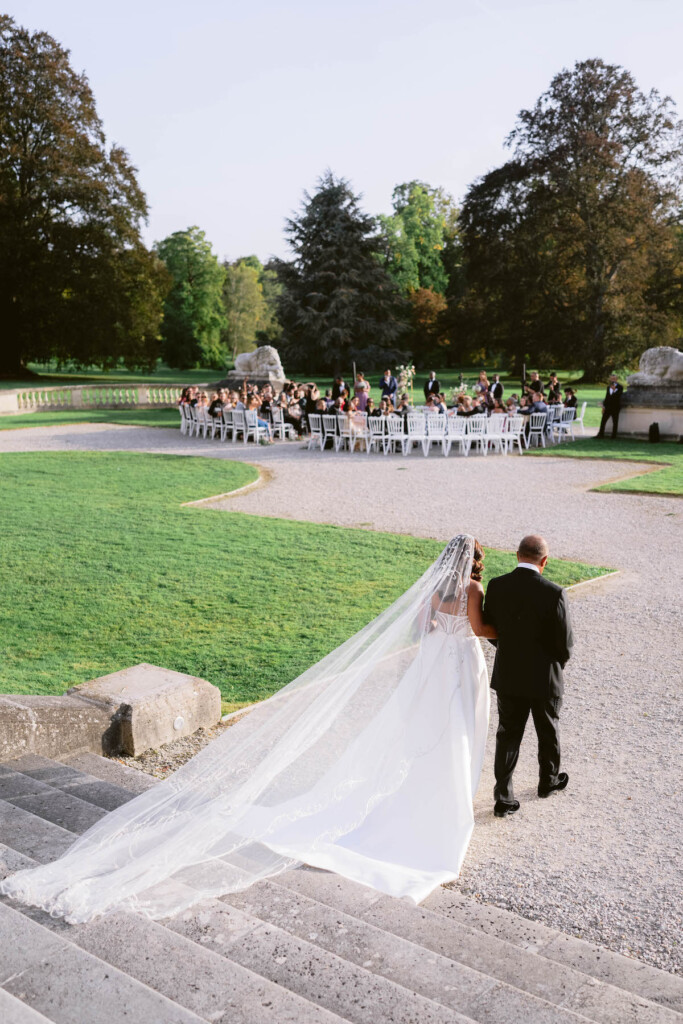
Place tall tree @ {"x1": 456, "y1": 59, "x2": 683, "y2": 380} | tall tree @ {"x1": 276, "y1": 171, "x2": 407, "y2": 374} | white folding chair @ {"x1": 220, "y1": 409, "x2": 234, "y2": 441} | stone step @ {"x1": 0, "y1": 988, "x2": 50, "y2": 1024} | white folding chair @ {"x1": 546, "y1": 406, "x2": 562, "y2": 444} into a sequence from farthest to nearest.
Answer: tall tree @ {"x1": 276, "y1": 171, "x2": 407, "y2": 374}, tall tree @ {"x1": 456, "y1": 59, "x2": 683, "y2": 380}, white folding chair @ {"x1": 220, "y1": 409, "x2": 234, "y2": 441}, white folding chair @ {"x1": 546, "y1": 406, "x2": 562, "y2": 444}, stone step @ {"x1": 0, "y1": 988, "x2": 50, "y2": 1024}

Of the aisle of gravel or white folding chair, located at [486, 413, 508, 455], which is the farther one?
white folding chair, located at [486, 413, 508, 455]

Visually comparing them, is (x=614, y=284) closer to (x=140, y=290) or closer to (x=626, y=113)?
(x=626, y=113)

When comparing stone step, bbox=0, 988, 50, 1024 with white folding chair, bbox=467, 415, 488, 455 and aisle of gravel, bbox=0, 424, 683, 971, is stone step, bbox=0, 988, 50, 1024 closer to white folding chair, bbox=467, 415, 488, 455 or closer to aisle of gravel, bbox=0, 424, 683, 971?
aisle of gravel, bbox=0, 424, 683, 971

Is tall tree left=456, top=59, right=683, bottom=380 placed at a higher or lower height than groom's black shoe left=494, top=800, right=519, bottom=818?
higher

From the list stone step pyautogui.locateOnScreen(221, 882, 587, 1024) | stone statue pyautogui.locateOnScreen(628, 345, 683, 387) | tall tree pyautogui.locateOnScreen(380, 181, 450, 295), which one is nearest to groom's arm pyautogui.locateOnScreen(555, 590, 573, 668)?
stone step pyautogui.locateOnScreen(221, 882, 587, 1024)

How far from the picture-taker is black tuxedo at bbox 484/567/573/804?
4797 millimetres

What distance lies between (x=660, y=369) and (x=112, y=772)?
21342 millimetres

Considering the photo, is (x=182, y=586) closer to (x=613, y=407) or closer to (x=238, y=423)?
(x=238, y=423)

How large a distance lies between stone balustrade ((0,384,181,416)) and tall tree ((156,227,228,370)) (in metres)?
36.7

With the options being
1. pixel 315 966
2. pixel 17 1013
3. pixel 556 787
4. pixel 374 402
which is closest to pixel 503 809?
pixel 556 787

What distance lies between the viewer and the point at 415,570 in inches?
408

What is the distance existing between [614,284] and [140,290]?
2657 centimetres

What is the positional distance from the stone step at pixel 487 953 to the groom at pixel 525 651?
1.39 m

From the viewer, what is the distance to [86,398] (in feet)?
126
